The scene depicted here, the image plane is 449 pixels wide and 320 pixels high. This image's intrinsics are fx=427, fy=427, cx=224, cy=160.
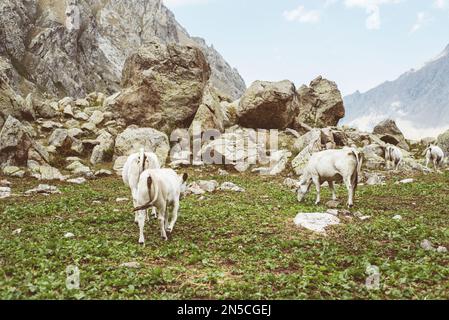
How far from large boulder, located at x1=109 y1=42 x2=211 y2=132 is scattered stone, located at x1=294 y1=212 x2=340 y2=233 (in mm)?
28213

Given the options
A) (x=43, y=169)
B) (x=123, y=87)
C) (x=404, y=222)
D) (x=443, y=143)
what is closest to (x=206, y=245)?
(x=404, y=222)

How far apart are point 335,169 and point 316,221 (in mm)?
5489

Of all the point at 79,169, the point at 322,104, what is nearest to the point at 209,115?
the point at 79,169

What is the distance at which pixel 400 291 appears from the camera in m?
9.91

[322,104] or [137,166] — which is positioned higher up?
[322,104]

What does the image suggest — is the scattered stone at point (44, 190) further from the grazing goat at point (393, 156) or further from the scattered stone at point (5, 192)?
the grazing goat at point (393, 156)

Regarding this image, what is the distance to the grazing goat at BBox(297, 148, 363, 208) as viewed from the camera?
21.6 meters

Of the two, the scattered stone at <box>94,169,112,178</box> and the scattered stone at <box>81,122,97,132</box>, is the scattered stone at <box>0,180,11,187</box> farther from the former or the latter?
the scattered stone at <box>81,122,97,132</box>

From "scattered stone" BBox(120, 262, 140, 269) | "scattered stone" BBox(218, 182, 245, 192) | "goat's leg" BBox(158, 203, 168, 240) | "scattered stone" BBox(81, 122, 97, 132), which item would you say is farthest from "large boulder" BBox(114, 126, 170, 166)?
"scattered stone" BBox(120, 262, 140, 269)

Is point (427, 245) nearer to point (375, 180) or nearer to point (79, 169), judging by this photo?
point (375, 180)

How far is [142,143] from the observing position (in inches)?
1548

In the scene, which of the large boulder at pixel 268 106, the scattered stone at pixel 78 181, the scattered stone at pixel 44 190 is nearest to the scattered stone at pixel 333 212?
the scattered stone at pixel 44 190

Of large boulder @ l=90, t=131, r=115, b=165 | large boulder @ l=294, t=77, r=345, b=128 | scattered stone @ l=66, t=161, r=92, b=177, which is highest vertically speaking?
large boulder @ l=294, t=77, r=345, b=128
